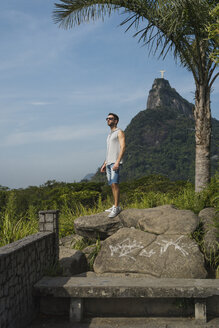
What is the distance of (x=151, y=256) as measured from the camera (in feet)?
19.0

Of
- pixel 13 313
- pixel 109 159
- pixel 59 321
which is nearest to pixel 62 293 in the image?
pixel 59 321

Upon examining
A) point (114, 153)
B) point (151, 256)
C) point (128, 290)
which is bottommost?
point (128, 290)

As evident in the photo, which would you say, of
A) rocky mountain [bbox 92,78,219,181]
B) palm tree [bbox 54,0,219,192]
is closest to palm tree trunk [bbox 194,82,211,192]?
palm tree [bbox 54,0,219,192]

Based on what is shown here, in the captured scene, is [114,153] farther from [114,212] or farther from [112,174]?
[114,212]

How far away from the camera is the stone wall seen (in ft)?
13.3

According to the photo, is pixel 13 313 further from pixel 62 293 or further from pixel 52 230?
pixel 52 230

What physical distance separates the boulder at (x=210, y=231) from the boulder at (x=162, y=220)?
175 mm

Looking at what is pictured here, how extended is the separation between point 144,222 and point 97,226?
92cm

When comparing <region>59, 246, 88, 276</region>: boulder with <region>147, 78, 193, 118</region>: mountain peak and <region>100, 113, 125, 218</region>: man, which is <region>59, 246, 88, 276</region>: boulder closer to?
<region>100, 113, 125, 218</region>: man

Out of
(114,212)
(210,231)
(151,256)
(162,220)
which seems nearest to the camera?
(151,256)

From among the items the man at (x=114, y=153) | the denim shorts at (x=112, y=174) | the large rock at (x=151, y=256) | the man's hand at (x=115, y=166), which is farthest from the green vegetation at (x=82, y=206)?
the man's hand at (x=115, y=166)

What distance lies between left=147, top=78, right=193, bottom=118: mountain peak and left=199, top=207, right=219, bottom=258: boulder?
436ft

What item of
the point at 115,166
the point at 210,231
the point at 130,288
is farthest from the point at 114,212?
the point at 130,288

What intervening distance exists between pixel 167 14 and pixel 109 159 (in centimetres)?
391
